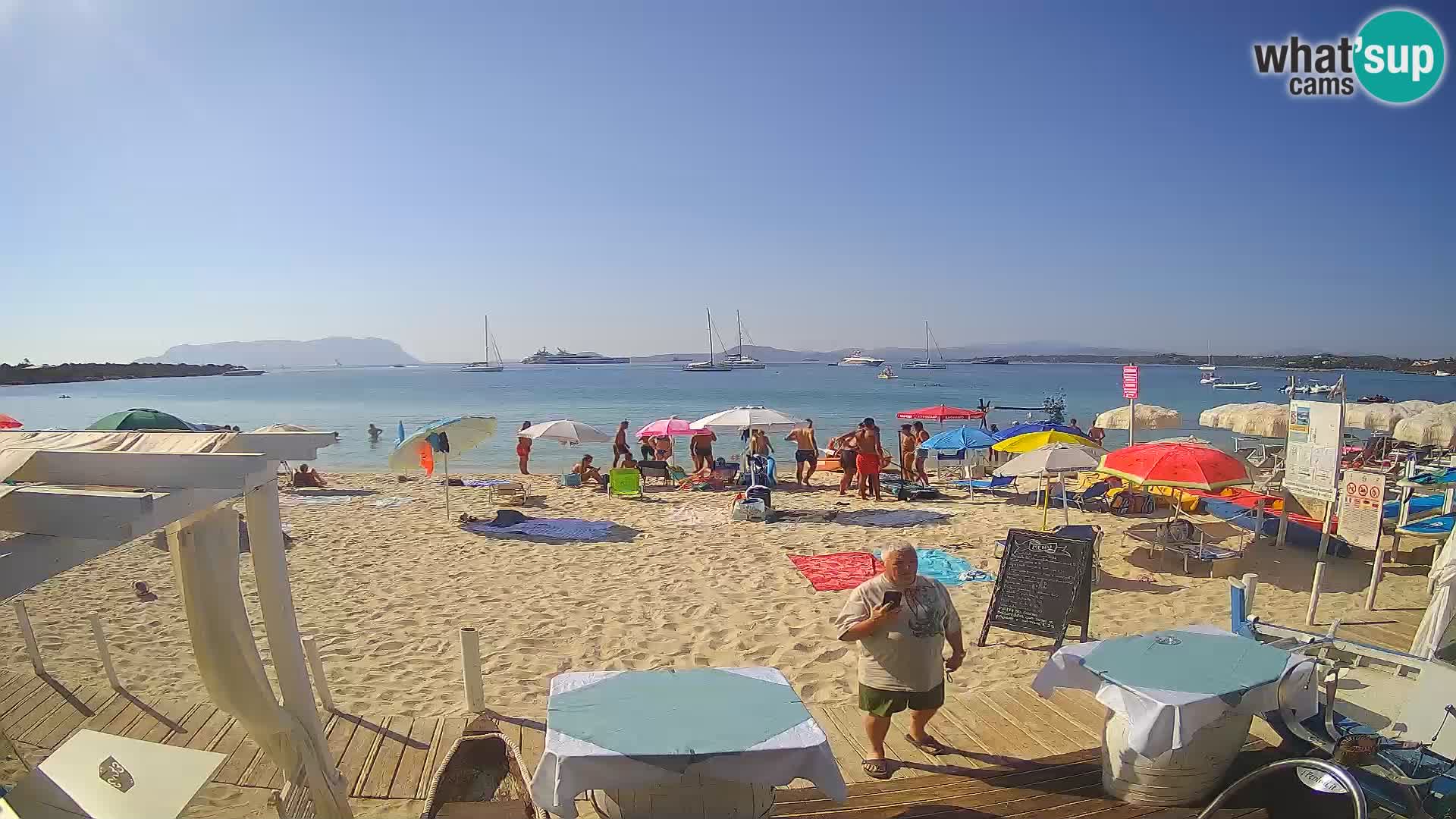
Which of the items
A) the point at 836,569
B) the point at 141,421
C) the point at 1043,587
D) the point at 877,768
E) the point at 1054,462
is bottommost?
the point at 836,569

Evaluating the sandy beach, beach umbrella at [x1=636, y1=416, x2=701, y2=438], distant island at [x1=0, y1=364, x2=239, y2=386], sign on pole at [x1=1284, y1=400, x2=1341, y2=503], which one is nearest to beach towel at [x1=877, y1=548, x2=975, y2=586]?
the sandy beach

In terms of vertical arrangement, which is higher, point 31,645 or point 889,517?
point 31,645

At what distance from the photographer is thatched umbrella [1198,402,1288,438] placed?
55.3 feet

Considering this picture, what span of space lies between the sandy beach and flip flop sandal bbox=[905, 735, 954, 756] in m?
0.98

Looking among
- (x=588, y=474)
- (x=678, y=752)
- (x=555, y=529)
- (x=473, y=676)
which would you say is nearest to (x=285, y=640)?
(x=678, y=752)

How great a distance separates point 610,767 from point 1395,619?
719 centimetres

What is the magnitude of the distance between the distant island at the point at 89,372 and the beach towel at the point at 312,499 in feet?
336

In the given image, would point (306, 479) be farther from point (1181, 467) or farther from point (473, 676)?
point (1181, 467)

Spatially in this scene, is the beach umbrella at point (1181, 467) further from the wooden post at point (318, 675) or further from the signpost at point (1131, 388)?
the wooden post at point (318, 675)

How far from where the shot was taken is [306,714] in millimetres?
2973

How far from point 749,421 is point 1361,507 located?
839 cm

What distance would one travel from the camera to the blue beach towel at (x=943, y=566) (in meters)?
7.82

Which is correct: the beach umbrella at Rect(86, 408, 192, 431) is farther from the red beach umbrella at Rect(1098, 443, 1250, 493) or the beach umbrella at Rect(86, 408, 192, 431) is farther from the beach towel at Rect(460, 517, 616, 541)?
the red beach umbrella at Rect(1098, 443, 1250, 493)

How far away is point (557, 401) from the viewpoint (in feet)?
212
